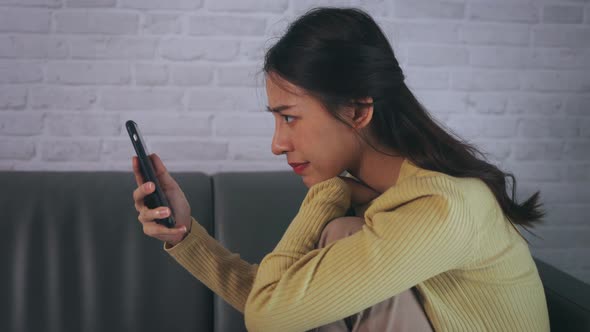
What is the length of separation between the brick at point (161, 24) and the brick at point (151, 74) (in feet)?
0.29

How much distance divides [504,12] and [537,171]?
1.61ft

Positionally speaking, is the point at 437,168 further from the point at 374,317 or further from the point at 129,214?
the point at 129,214

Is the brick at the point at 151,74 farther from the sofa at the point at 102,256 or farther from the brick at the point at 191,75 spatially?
the sofa at the point at 102,256

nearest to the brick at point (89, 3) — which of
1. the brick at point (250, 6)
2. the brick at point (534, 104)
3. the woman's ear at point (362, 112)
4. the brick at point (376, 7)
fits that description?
the brick at point (250, 6)

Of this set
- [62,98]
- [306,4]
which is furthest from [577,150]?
[62,98]

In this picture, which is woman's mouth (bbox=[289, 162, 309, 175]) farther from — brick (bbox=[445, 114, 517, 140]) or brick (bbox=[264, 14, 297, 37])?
brick (bbox=[445, 114, 517, 140])

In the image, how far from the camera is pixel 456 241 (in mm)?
806

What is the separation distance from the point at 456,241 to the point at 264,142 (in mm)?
914

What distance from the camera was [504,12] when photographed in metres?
1.70

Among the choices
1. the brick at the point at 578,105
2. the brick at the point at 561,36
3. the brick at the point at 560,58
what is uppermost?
the brick at the point at 561,36

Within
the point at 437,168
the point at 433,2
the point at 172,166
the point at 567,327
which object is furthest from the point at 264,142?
the point at 567,327

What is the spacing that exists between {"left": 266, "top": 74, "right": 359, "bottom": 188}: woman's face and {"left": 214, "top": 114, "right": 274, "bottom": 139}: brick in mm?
615

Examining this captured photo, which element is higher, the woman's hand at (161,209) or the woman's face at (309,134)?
the woman's face at (309,134)

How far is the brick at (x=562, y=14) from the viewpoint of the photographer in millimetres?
1714
